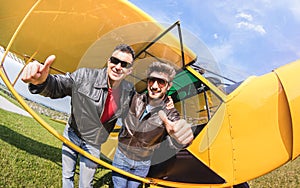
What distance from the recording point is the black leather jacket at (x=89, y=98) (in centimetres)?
199

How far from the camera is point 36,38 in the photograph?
3.41m

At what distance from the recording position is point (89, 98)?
2.07 meters

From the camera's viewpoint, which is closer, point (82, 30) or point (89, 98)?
point (89, 98)

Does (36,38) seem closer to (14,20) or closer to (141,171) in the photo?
(14,20)

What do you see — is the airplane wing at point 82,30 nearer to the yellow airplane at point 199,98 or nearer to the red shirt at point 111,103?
the yellow airplane at point 199,98

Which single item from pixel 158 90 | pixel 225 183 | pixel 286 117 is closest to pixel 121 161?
pixel 158 90

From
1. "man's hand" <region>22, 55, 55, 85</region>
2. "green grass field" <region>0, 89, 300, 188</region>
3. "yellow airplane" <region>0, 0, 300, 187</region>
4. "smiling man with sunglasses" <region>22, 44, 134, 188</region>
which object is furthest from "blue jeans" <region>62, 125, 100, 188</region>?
"man's hand" <region>22, 55, 55, 85</region>

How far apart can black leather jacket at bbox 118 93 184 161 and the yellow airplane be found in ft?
0.77

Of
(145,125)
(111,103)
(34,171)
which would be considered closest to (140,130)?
(145,125)

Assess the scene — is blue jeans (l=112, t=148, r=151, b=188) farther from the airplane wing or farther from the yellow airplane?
the airplane wing

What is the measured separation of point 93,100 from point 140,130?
0.46m

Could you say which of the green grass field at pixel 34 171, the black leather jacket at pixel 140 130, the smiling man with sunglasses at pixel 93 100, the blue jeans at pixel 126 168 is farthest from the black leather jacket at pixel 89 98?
the green grass field at pixel 34 171

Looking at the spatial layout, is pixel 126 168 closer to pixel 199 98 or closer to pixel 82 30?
pixel 199 98

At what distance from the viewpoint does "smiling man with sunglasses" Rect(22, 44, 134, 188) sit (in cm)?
204
